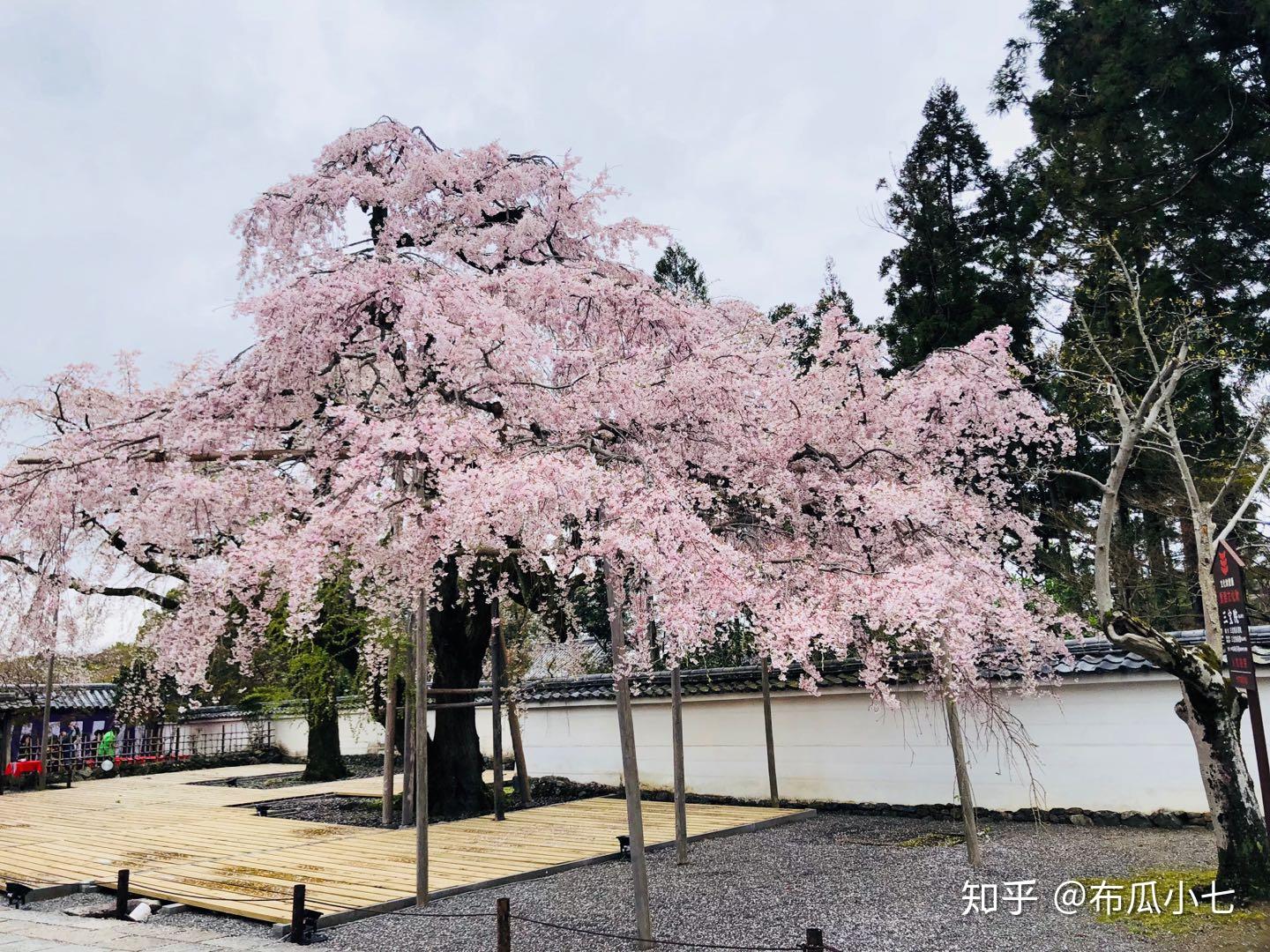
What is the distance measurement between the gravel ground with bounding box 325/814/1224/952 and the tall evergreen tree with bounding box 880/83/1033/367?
10373 millimetres

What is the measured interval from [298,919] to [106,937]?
5.22ft

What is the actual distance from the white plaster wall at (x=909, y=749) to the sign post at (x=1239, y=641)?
14.5 ft

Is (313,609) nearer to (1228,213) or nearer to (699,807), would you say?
(699,807)

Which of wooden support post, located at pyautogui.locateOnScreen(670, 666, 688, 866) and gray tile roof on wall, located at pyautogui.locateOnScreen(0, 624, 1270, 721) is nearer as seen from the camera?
wooden support post, located at pyautogui.locateOnScreen(670, 666, 688, 866)

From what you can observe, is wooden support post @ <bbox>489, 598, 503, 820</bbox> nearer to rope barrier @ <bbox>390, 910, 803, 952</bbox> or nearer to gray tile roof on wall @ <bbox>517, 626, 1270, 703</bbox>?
gray tile roof on wall @ <bbox>517, 626, 1270, 703</bbox>

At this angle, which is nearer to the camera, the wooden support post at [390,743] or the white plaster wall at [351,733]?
the wooden support post at [390,743]

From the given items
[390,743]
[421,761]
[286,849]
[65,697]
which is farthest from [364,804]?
[65,697]

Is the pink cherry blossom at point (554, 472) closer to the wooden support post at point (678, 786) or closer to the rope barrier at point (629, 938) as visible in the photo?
the wooden support post at point (678, 786)

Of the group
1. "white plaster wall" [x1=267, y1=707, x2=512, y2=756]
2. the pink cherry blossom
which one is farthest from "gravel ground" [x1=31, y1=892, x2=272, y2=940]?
"white plaster wall" [x1=267, y1=707, x2=512, y2=756]

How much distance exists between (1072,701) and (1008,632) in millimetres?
4040

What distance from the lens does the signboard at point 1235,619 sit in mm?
5332

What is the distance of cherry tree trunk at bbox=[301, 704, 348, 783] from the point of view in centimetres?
1742

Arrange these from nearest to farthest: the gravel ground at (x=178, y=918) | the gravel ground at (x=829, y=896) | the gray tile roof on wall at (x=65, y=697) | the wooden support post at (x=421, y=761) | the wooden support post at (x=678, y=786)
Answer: the gravel ground at (x=829, y=896) < the gravel ground at (x=178, y=918) < the wooden support post at (x=421, y=761) < the wooden support post at (x=678, y=786) < the gray tile roof on wall at (x=65, y=697)

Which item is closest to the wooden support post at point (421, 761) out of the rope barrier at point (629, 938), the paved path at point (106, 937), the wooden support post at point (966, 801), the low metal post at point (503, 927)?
the rope barrier at point (629, 938)
